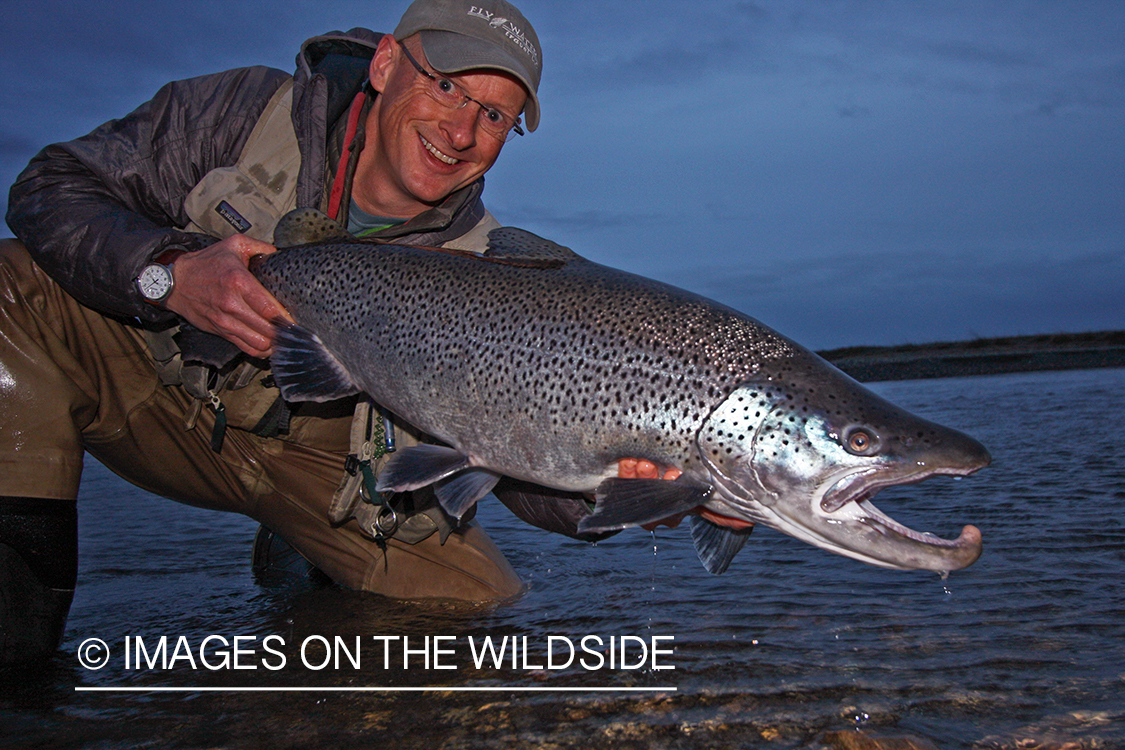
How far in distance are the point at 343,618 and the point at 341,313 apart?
4.95 feet

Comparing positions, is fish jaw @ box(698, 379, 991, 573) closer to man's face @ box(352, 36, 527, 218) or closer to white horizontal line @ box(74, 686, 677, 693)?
white horizontal line @ box(74, 686, 677, 693)

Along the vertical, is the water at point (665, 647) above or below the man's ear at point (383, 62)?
below

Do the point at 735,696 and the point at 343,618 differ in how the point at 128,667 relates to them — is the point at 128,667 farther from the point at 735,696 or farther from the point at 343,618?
the point at 735,696

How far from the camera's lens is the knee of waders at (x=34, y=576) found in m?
3.25

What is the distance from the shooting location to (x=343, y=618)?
12.8ft

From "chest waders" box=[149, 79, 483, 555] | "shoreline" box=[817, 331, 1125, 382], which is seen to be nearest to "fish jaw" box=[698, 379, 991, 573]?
"chest waders" box=[149, 79, 483, 555]

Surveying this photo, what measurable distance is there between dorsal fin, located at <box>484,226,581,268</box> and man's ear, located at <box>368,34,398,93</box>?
1098mm

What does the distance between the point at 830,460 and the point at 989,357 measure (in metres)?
21.5

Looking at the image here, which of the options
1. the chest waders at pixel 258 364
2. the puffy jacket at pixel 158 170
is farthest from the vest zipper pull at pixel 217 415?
the puffy jacket at pixel 158 170

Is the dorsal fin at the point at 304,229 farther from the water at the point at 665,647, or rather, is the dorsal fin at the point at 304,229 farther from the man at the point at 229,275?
the water at the point at 665,647

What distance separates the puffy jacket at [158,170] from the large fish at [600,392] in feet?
1.72

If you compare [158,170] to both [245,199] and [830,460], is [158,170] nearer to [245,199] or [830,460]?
[245,199]

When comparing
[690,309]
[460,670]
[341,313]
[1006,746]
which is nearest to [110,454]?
[341,313]

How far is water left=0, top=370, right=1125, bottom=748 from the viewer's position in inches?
103
